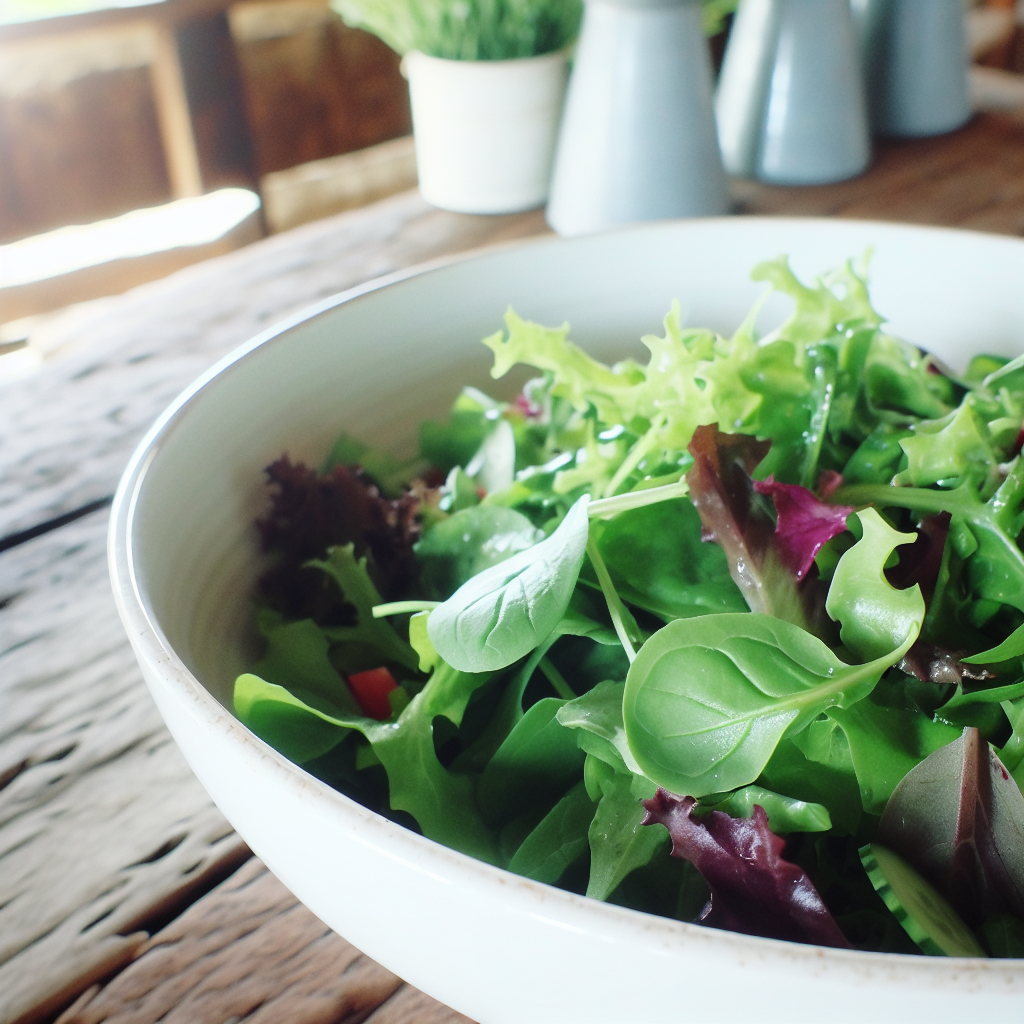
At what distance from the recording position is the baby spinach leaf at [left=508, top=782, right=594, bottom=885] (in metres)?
0.37

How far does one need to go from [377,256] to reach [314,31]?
2.12m

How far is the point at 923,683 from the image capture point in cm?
40

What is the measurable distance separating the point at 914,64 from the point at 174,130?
171 centimetres

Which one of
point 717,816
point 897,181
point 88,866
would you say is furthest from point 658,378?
point 897,181

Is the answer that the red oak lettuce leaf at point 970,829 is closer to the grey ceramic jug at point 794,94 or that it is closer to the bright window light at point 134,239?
the grey ceramic jug at point 794,94

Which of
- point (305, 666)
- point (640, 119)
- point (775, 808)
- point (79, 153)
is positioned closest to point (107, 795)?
point (305, 666)

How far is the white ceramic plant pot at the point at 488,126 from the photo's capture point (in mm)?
1075

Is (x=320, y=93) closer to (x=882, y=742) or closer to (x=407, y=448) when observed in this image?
(x=407, y=448)

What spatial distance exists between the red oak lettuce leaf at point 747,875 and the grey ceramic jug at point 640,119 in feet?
2.49

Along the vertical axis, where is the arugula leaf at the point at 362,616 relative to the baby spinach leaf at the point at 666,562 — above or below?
below

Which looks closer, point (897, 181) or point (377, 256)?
point (377, 256)

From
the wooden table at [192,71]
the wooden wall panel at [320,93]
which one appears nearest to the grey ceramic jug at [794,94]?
the wooden table at [192,71]

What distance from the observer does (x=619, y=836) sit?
356mm

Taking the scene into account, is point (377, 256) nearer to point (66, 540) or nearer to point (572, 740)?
point (66, 540)
